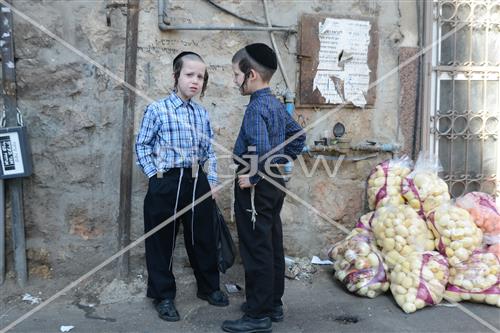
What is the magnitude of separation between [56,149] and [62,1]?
1089 mm

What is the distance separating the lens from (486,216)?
3.65 m

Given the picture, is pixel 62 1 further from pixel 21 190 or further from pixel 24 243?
pixel 24 243

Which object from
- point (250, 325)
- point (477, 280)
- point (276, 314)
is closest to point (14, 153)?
point (250, 325)

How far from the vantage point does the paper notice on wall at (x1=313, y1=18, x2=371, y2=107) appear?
155 inches

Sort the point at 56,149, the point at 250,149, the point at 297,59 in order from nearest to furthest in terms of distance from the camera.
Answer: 1. the point at 250,149
2. the point at 56,149
3. the point at 297,59

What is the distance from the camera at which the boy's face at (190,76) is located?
307 cm

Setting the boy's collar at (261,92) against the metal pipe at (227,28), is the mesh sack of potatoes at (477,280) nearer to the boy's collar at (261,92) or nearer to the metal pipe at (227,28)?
the boy's collar at (261,92)

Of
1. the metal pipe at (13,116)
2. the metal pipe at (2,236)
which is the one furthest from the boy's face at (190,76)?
the metal pipe at (2,236)

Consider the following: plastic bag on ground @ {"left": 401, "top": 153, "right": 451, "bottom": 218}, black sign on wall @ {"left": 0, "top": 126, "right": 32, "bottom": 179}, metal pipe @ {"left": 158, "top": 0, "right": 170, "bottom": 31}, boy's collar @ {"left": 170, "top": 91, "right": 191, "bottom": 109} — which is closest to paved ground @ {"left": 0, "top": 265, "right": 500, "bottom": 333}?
plastic bag on ground @ {"left": 401, "top": 153, "right": 451, "bottom": 218}

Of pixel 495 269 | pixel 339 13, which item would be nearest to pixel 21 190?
pixel 339 13

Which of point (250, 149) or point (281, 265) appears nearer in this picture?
point (250, 149)

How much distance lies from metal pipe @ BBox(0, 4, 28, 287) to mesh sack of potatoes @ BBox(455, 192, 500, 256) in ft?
11.0

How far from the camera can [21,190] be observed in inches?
140

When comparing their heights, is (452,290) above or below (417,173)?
below
